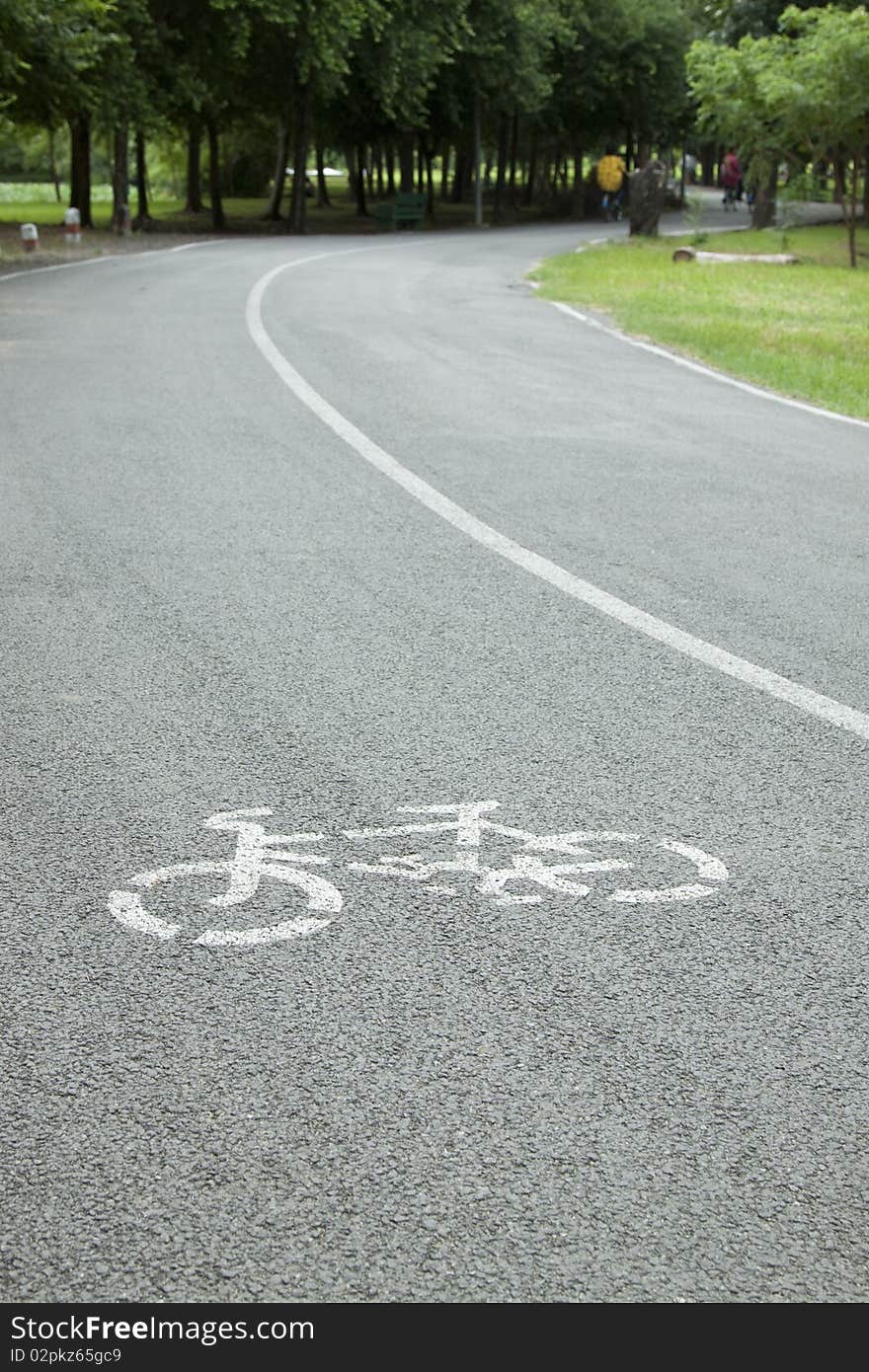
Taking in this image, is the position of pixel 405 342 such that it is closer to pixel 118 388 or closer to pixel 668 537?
pixel 118 388

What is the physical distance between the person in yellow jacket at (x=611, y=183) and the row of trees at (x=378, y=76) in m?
1.28

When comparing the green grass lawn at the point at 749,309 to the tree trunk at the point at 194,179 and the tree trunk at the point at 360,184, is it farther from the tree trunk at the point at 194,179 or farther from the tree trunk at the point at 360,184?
the tree trunk at the point at 360,184

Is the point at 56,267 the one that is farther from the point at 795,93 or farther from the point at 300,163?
the point at 300,163

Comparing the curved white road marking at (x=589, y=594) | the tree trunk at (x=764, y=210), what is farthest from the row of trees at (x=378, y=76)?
the curved white road marking at (x=589, y=594)

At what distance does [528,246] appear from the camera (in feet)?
131

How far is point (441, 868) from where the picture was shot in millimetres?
4078

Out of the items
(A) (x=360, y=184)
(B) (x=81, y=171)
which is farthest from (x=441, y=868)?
(A) (x=360, y=184)

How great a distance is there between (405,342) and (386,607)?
405 inches

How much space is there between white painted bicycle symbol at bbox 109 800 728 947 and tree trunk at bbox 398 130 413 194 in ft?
183

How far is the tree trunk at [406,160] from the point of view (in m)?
58.1

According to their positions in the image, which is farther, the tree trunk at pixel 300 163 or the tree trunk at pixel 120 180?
the tree trunk at pixel 300 163

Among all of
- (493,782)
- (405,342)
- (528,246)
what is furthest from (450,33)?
(493,782)

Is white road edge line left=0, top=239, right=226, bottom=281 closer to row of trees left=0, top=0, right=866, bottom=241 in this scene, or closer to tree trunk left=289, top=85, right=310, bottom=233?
row of trees left=0, top=0, right=866, bottom=241

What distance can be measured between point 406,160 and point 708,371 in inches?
1820
